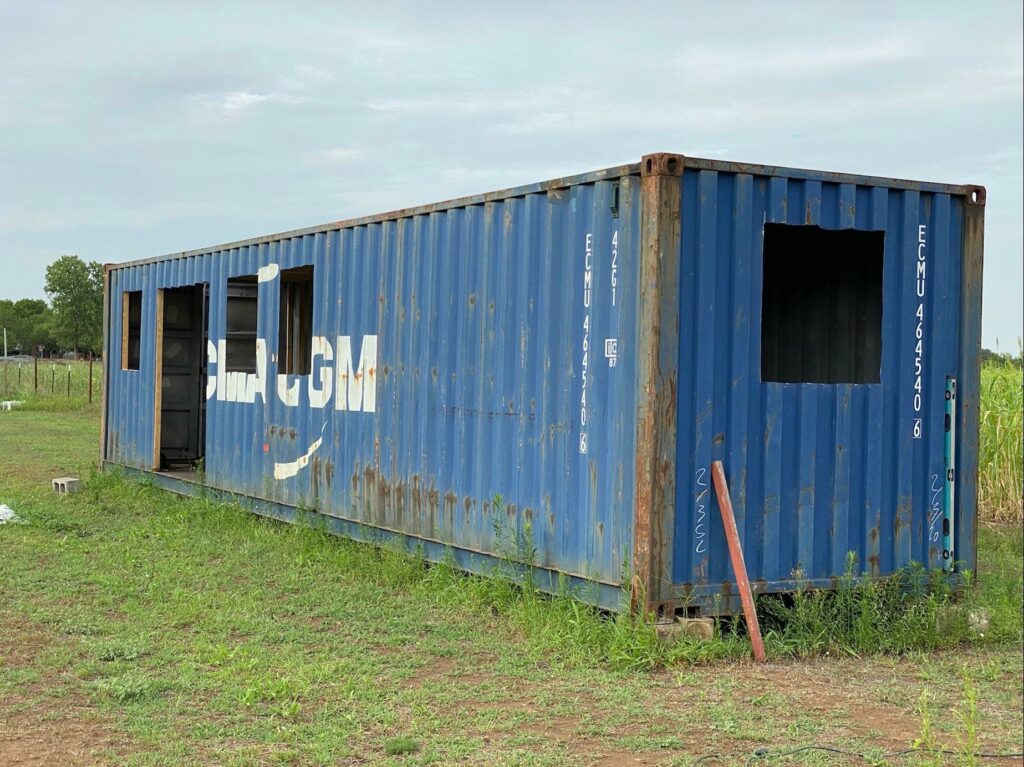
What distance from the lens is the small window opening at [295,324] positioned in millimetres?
13828

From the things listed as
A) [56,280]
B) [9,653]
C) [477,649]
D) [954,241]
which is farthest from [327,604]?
[56,280]

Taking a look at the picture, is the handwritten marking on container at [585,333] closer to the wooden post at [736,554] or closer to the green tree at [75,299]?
the wooden post at [736,554]

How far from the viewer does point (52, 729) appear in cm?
559

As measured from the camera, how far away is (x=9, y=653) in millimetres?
6992

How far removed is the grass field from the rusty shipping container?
415mm

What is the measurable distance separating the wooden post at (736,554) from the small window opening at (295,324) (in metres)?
7.58

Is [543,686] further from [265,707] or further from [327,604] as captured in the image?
[327,604]

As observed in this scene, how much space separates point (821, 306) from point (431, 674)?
4476 mm

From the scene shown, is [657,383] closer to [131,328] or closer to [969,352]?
[969,352]

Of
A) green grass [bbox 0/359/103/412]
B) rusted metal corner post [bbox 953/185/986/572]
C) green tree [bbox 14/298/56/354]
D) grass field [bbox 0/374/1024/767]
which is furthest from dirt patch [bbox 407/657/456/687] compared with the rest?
green tree [bbox 14/298/56/354]

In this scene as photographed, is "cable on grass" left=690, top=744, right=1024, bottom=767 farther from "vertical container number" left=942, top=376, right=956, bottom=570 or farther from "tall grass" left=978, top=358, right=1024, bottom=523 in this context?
"tall grass" left=978, top=358, right=1024, bottom=523

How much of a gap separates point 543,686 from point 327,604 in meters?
2.44

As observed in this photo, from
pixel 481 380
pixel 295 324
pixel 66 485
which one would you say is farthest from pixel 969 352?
pixel 66 485

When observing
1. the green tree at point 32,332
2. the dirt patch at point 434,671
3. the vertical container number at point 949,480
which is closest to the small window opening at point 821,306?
the vertical container number at point 949,480
